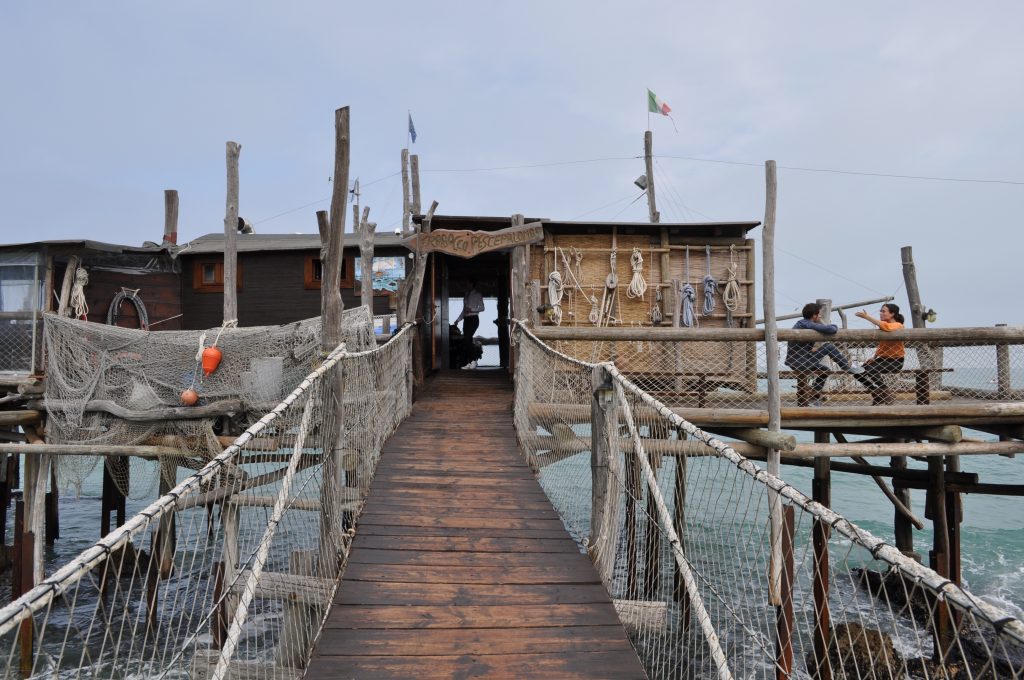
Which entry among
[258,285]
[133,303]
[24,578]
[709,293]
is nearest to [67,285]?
[133,303]

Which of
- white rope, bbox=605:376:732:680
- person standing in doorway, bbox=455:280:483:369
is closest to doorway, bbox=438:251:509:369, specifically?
person standing in doorway, bbox=455:280:483:369

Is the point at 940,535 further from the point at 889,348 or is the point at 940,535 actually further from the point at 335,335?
the point at 335,335

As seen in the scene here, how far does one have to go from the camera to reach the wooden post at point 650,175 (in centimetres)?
2078

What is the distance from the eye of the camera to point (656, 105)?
69.2 ft

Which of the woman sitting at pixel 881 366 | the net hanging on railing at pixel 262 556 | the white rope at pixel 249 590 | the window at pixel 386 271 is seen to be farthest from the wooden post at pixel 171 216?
the woman sitting at pixel 881 366

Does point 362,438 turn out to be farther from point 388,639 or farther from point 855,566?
point 855,566

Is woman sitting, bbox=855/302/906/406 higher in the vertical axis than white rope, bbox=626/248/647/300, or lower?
lower

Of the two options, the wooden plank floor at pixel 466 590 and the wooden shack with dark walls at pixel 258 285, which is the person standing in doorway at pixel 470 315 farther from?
the wooden plank floor at pixel 466 590

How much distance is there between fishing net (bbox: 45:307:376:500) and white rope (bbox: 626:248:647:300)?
240 inches

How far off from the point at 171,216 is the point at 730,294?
13.6 metres

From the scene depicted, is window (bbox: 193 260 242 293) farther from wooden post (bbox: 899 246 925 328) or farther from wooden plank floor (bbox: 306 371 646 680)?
wooden post (bbox: 899 246 925 328)

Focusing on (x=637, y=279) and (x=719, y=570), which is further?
(x=637, y=279)

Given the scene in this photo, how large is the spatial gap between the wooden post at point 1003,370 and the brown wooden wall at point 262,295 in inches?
536

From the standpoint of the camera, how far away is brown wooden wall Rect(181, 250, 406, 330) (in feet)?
51.2
